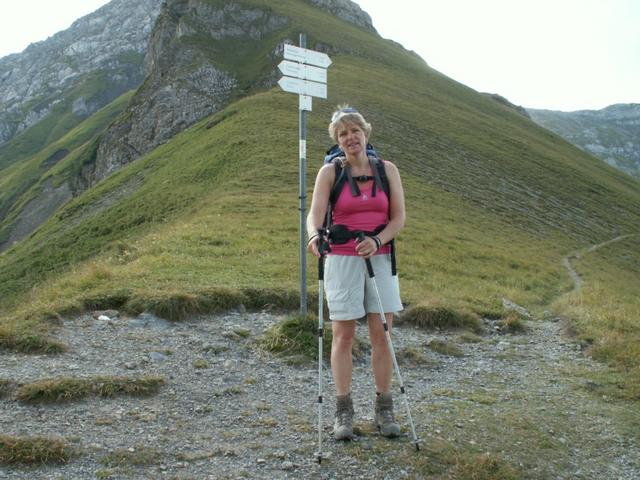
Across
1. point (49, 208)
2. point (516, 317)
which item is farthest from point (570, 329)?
point (49, 208)

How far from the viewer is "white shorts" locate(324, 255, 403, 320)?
238 inches

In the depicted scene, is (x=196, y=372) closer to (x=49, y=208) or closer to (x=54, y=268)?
(x=54, y=268)

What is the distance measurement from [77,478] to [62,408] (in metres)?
1.58

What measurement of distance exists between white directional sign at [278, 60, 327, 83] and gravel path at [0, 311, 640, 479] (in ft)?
14.8

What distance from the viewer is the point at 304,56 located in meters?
8.99

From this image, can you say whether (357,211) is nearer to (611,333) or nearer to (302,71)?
(302,71)

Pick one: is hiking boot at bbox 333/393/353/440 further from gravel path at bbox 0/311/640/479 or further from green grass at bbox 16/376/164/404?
green grass at bbox 16/376/164/404

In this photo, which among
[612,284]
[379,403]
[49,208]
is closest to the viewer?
[379,403]

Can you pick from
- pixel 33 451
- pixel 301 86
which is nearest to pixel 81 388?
pixel 33 451

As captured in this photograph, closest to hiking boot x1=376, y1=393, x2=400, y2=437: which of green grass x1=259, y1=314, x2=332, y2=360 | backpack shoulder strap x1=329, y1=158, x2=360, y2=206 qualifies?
backpack shoulder strap x1=329, y1=158, x2=360, y2=206

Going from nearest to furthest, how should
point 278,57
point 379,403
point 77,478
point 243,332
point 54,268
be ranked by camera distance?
point 77,478
point 379,403
point 243,332
point 54,268
point 278,57

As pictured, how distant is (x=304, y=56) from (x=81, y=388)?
5.98m

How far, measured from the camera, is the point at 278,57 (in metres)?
69.0

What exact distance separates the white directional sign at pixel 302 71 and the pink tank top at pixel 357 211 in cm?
353
